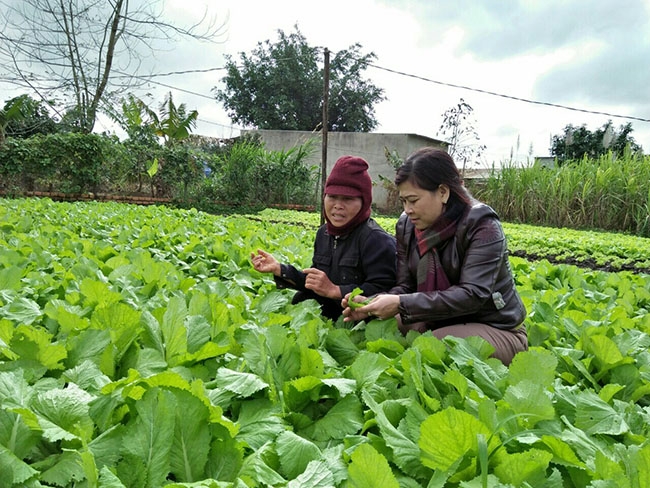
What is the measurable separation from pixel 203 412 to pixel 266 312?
1151 mm

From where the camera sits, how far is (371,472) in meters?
0.79

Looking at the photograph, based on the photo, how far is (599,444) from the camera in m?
1.10

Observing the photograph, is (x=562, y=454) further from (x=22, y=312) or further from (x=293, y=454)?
(x=22, y=312)

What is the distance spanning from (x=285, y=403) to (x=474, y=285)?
3.55ft

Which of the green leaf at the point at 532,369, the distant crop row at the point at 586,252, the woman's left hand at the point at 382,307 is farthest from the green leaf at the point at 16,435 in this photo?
the distant crop row at the point at 586,252

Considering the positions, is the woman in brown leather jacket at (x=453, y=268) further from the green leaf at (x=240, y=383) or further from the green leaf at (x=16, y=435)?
the green leaf at (x=16, y=435)

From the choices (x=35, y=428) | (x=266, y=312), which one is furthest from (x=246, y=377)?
(x=266, y=312)

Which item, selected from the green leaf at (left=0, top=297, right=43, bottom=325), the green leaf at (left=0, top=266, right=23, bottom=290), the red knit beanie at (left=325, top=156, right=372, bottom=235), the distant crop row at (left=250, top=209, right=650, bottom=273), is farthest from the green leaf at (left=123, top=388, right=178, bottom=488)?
the distant crop row at (left=250, top=209, right=650, bottom=273)

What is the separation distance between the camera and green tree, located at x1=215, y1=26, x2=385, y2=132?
1239 inches

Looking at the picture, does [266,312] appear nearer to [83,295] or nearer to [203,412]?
[83,295]

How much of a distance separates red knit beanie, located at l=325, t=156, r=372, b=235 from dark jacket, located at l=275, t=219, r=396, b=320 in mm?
53

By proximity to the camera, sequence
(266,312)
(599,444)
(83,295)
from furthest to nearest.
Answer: (266,312), (83,295), (599,444)

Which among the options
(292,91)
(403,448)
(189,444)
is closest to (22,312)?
(189,444)

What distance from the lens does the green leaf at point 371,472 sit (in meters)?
0.79
